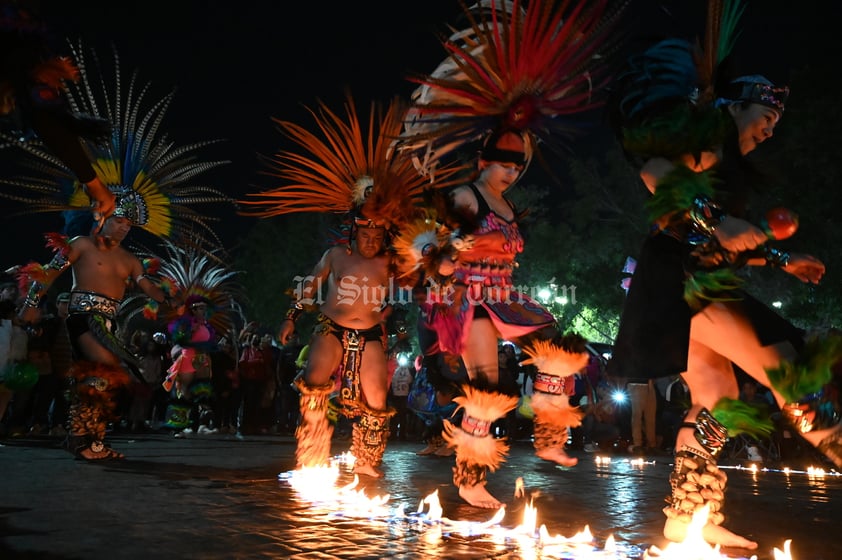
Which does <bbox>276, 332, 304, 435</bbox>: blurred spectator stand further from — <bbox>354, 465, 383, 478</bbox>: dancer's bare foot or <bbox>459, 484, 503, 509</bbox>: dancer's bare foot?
<bbox>459, 484, 503, 509</bbox>: dancer's bare foot

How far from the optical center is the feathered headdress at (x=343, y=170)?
574cm

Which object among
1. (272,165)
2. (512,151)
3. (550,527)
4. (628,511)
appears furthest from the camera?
(272,165)

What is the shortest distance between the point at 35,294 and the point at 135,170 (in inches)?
62.5

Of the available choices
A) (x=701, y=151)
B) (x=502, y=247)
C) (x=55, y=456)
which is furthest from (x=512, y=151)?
(x=55, y=456)

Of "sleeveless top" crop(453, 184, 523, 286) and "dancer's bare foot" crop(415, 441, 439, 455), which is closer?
"sleeveless top" crop(453, 184, 523, 286)

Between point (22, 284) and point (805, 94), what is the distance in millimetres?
14708

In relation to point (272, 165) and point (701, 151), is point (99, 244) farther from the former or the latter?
point (701, 151)

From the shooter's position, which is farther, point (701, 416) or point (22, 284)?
point (22, 284)

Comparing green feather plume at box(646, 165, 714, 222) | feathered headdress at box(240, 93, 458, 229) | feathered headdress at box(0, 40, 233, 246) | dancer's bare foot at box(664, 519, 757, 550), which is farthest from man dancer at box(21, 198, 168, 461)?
green feather plume at box(646, 165, 714, 222)

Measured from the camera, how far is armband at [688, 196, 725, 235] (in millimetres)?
2645

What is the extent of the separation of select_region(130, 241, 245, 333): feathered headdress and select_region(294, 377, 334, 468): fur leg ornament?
1985 millimetres

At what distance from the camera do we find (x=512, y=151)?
435 centimetres

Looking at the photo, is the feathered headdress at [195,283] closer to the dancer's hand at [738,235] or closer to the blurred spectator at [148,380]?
the blurred spectator at [148,380]

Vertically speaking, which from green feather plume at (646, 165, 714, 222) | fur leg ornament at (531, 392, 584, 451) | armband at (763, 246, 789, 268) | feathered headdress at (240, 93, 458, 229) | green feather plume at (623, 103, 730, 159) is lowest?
fur leg ornament at (531, 392, 584, 451)
